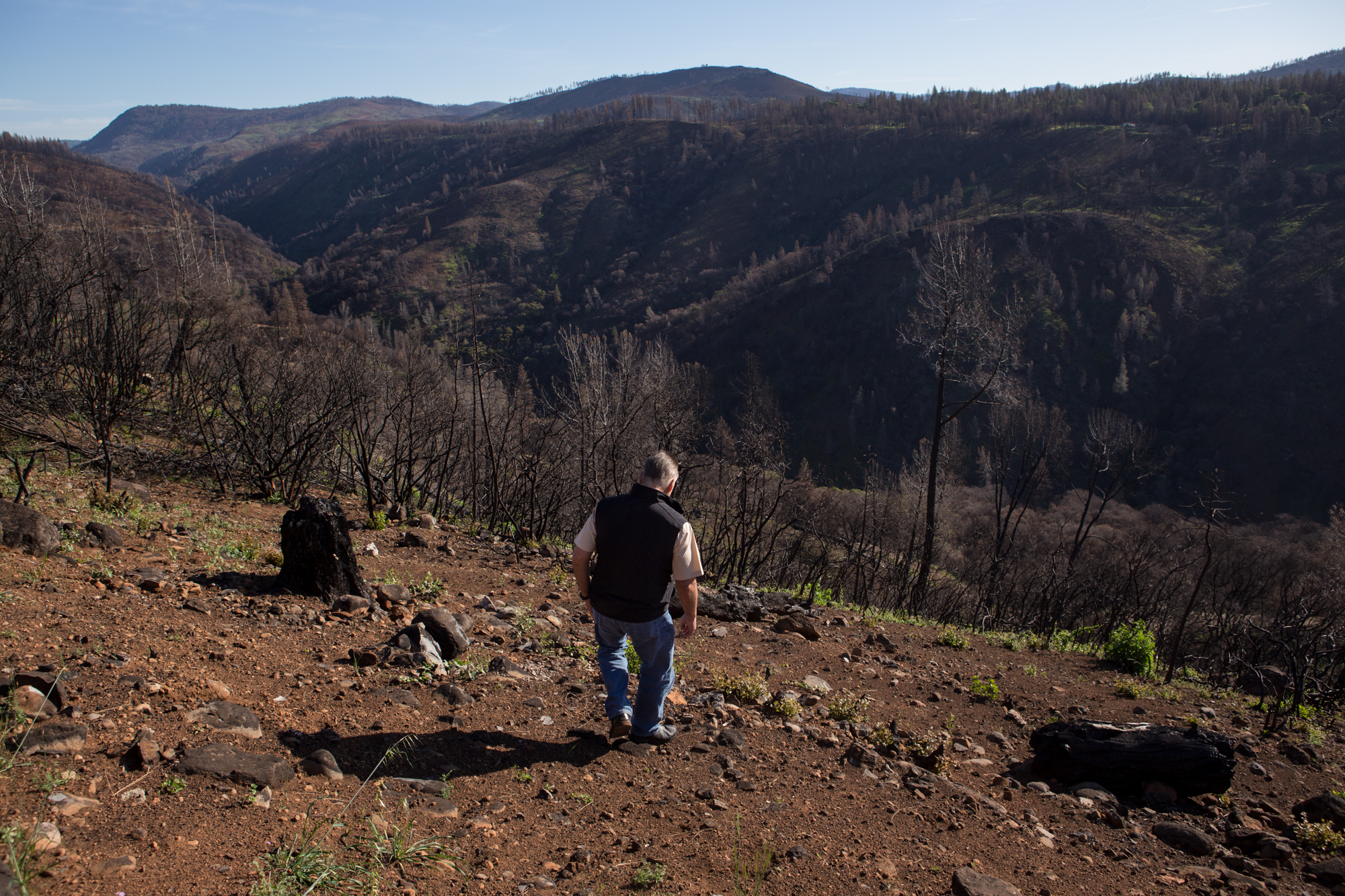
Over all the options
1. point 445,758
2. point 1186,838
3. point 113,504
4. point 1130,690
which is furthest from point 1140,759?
point 113,504

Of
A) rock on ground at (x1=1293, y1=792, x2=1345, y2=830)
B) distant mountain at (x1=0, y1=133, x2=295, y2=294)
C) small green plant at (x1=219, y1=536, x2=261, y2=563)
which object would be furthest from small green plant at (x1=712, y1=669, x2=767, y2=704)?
distant mountain at (x1=0, y1=133, x2=295, y2=294)

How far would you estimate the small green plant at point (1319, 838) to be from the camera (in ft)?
13.0

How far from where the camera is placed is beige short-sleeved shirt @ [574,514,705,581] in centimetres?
361

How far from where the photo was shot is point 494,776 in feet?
11.2

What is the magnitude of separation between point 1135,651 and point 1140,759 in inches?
123

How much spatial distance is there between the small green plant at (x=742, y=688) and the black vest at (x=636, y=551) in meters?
1.54

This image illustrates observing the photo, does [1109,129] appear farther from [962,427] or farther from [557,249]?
[557,249]

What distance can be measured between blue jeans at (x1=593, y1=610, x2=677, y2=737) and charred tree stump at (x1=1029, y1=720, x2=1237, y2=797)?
8.93 feet

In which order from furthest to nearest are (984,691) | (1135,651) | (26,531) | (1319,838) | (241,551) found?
(1135,651)
(984,691)
(241,551)
(26,531)
(1319,838)

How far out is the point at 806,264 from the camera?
77625mm

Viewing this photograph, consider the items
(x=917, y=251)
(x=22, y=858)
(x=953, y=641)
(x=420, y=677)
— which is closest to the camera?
(x=22, y=858)

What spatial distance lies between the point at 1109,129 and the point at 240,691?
107 metres

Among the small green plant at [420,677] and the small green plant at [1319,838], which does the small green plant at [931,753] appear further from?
Answer: the small green plant at [420,677]

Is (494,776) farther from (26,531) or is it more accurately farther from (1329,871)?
(1329,871)
